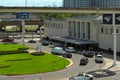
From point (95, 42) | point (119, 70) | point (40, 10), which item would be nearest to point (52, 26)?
point (95, 42)

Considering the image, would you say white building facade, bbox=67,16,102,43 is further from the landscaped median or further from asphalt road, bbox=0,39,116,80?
asphalt road, bbox=0,39,116,80

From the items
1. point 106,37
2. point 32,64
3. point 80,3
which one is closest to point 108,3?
point 80,3

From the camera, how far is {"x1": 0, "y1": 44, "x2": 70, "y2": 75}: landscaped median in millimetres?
57938

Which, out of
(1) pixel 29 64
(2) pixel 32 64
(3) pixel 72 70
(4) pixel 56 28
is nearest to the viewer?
(3) pixel 72 70

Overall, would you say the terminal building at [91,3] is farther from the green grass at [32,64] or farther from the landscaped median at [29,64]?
the green grass at [32,64]

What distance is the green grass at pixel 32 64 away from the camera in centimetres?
5794

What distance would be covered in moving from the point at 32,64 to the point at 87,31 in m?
35.0

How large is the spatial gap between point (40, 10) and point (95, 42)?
22.1 meters

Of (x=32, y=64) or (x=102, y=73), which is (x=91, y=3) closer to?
(x=32, y=64)

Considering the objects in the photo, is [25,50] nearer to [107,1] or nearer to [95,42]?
[95,42]

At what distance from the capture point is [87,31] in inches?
3755

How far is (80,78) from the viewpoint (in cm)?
4731

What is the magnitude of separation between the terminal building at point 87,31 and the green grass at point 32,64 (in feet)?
63.5

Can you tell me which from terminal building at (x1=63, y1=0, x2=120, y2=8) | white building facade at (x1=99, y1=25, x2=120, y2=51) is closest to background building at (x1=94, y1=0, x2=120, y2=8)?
terminal building at (x1=63, y1=0, x2=120, y2=8)
